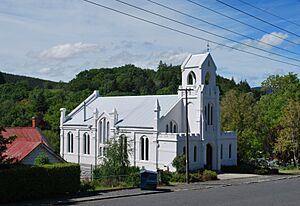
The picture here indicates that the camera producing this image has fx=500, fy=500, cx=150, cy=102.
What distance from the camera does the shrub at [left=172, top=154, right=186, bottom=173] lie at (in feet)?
154

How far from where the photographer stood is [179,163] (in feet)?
155

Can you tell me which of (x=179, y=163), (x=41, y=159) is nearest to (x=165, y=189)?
(x=41, y=159)

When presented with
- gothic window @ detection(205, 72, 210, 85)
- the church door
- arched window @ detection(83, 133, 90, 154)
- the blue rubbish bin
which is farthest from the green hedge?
arched window @ detection(83, 133, 90, 154)

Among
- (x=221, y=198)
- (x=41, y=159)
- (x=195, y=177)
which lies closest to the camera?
(x=221, y=198)

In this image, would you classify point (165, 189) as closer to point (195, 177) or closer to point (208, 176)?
point (195, 177)

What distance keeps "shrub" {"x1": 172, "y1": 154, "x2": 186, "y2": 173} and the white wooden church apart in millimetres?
1672

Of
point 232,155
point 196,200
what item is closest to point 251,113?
point 232,155

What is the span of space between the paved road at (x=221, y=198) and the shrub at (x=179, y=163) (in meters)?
9.40

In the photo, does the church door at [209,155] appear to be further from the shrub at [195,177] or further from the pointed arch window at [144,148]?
the shrub at [195,177]

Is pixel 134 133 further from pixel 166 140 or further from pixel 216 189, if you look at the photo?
pixel 216 189

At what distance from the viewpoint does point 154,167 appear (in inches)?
2042

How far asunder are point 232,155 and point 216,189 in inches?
770

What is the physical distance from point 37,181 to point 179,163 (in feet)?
69.6

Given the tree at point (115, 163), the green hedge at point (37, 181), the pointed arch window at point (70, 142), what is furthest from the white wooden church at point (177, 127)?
the green hedge at point (37, 181)
